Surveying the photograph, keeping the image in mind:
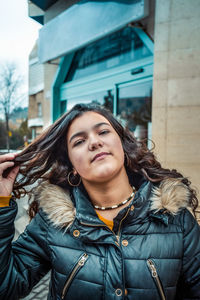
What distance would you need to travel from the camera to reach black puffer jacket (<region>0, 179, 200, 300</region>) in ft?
4.53

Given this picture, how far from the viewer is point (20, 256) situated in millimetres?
1606

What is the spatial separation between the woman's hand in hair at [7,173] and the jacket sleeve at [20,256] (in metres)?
0.10

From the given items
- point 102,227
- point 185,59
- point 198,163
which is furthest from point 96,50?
point 102,227

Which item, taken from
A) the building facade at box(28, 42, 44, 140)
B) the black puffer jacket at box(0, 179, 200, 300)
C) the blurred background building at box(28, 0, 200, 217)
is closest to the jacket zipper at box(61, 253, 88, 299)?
the black puffer jacket at box(0, 179, 200, 300)

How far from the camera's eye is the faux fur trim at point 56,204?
62.6 inches

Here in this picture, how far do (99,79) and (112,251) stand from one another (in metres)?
6.47

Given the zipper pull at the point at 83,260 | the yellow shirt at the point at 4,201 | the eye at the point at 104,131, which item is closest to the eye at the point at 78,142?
the eye at the point at 104,131

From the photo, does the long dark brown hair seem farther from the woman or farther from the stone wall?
the stone wall

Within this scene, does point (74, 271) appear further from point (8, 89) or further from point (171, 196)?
point (8, 89)

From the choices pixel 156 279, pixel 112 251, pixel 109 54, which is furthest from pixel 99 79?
pixel 156 279

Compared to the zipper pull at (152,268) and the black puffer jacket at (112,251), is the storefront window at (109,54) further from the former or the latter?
the zipper pull at (152,268)

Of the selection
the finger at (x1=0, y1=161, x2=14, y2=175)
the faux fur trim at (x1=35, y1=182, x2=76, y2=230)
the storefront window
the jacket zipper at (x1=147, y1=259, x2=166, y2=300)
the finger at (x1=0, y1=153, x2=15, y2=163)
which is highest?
the storefront window

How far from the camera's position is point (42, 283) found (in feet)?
10.4

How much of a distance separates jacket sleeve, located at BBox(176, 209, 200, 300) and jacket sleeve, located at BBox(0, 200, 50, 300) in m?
0.87
